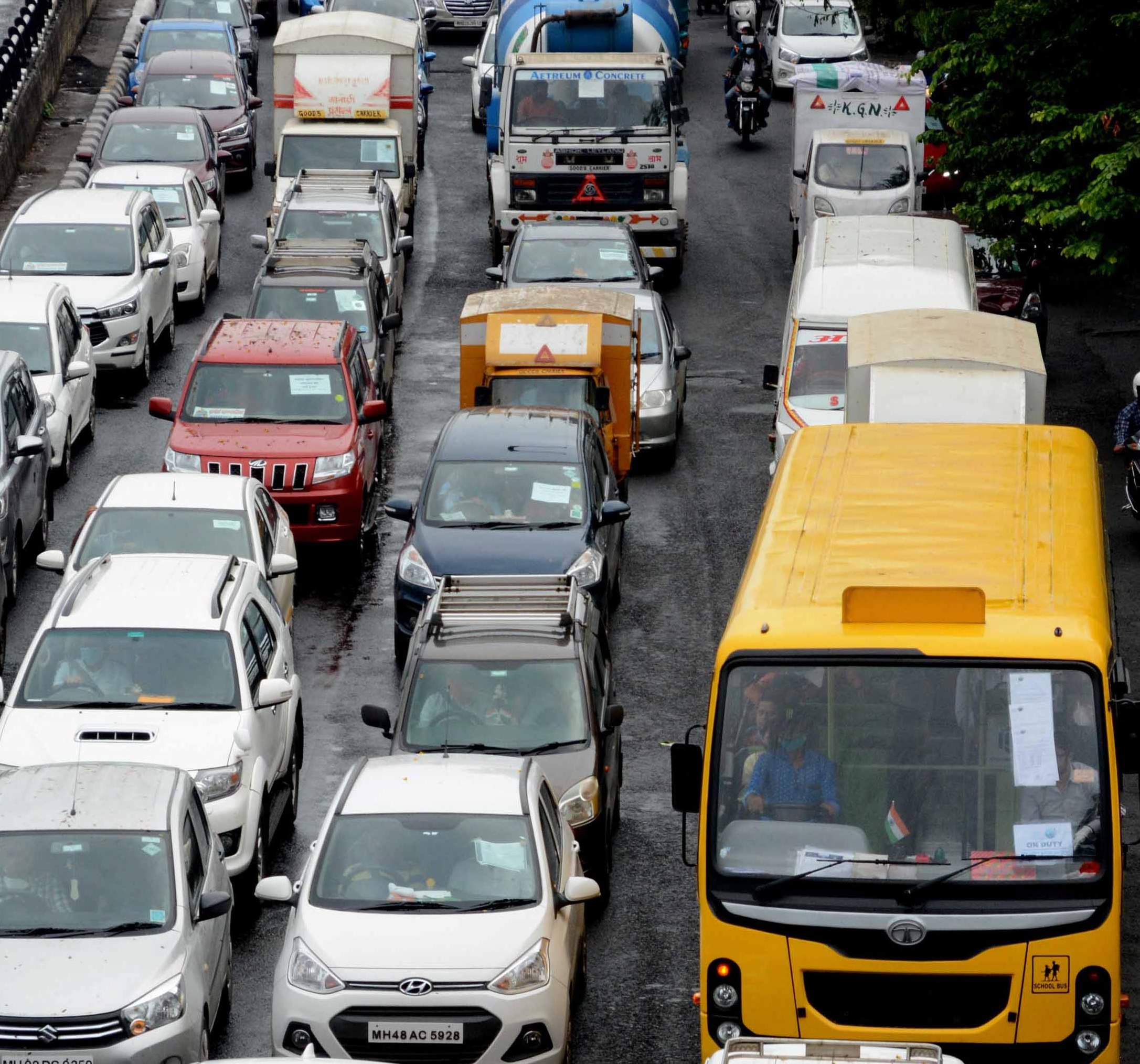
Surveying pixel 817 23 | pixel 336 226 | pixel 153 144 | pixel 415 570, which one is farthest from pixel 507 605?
pixel 817 23

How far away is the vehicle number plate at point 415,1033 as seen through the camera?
10562mm

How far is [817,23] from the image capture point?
134 feet

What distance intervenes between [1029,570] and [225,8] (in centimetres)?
3473

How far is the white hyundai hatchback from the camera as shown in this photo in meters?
10.6

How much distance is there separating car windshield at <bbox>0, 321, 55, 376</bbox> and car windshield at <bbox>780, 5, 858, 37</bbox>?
22.8 metres

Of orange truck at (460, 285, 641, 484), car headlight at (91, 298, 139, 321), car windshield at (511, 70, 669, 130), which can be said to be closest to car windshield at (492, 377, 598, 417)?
orange truck at (460, 285, 641, 484)

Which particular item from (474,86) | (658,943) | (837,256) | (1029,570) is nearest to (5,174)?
(474,86)

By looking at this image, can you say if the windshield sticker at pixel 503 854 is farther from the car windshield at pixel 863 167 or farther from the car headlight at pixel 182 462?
the car windshield at pixel 863 167

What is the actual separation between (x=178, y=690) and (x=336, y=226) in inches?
553

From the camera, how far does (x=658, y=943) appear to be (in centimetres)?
1322

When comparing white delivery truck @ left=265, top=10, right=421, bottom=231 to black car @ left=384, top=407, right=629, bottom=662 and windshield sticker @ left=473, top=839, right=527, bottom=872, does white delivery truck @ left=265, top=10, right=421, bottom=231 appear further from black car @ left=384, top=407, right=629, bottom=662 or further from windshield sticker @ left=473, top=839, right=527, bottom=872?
windshield sticker @ left=473, top=839, right=527, bottom=872

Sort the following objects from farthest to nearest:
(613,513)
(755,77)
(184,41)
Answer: (184,41) → (755,77) → (613,513)

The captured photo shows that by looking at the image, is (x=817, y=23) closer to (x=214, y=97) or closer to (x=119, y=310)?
(x=214, y=97)

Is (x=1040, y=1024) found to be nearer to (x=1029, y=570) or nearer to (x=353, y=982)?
(x=1029, y=570)
